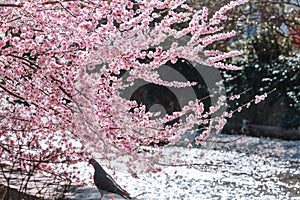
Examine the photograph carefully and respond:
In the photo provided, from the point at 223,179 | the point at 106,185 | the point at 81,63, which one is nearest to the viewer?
the point at 81,63

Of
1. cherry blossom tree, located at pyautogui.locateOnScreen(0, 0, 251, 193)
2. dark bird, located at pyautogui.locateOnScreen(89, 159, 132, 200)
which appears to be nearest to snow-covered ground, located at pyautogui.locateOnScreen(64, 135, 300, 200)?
dark bird, located at pyautogui.locateOnScreen(89, 159, 132, 200)

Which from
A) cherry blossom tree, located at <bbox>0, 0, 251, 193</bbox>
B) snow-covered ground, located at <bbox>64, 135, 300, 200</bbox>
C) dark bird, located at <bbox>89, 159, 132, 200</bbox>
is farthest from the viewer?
snow-covered ground, located at <bbox>64, 135, 300, 200</bbox>

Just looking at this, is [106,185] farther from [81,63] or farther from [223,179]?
[223,179]

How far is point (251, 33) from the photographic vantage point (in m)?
12.4

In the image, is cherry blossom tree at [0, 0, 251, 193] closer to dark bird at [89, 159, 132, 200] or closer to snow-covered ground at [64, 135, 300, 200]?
dark bird at [89, 159, 132, 200]

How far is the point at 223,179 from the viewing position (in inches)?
203

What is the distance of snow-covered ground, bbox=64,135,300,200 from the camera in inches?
170

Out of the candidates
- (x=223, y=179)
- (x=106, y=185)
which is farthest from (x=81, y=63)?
(x=223, y=179)

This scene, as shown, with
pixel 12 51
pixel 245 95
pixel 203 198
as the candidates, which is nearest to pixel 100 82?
pixel 12 51

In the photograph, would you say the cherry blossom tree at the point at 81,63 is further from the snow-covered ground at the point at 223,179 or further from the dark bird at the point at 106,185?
the snow-covered ground at the point at 223,179

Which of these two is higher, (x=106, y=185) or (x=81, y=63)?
(x=81, y=63)

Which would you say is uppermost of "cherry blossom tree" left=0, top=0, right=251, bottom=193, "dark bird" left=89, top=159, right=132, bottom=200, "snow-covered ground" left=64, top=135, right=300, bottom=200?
"cherry blossom tree" left=0, top=0, right=251, bottom=193

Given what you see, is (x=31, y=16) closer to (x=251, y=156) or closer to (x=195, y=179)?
(x=195, y=179)

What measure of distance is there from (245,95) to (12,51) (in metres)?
7.85
